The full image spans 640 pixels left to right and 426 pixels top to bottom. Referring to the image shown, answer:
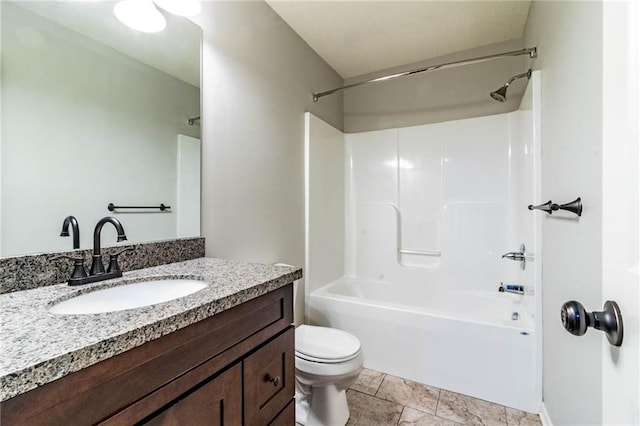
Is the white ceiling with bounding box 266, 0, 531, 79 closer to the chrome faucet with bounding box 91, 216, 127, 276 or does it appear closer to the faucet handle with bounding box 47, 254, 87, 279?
the chrome faucet with bounding box 91, 216, 127, 276

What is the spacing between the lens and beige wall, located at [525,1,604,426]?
967 mm

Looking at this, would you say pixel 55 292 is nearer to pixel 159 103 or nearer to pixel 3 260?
pixel 3 260

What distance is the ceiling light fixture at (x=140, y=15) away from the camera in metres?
1.17

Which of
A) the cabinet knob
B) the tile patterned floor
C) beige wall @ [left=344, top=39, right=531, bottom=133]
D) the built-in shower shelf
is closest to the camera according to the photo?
the cabinet knob

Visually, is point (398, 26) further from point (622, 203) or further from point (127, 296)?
point (127, 296)

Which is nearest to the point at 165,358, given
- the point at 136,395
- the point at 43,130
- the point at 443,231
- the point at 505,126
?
the point at 136,395

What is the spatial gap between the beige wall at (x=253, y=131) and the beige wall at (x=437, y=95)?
0.79 m

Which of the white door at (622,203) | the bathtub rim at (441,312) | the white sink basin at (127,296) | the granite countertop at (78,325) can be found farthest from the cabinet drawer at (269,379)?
the bathtub rim at (441,312)

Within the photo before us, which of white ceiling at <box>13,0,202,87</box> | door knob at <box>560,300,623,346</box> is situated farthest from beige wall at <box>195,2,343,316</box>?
door knob at <box>560,300,623,346</box>

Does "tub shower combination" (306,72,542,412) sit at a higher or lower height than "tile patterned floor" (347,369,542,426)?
higher

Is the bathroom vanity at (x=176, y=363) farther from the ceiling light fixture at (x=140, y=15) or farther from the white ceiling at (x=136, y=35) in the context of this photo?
the ceiling light fixture at (x=140, y=15)

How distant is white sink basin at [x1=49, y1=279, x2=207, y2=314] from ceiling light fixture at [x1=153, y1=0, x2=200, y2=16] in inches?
46.3

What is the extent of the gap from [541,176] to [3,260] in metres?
2.31

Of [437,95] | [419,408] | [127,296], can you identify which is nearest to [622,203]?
[127,296]
